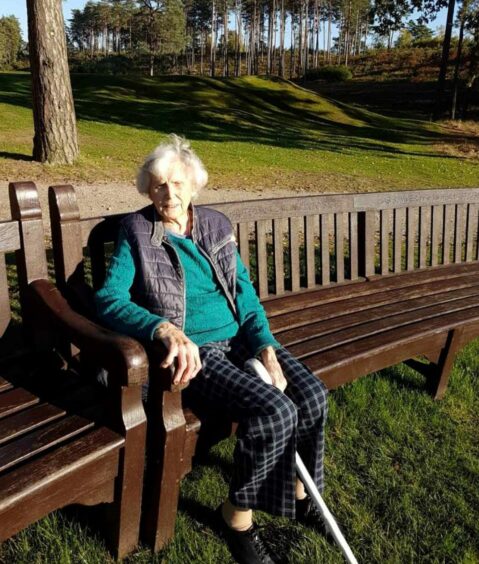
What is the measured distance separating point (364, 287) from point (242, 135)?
49.1ft

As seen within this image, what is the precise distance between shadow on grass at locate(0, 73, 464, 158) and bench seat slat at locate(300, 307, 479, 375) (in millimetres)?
14072

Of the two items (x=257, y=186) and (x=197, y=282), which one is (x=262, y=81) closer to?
(x=257, y=186)

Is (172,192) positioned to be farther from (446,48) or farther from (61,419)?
(446,48)

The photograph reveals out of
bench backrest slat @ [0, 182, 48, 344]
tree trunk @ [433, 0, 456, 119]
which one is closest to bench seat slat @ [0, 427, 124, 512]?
bench backrest slat @ [0, 182, 48, 344]

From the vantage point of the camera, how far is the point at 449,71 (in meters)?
44.7

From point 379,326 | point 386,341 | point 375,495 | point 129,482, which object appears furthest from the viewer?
point 379,326

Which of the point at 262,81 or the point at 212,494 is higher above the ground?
the point at 262,81

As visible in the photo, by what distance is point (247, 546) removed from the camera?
2.33 metres

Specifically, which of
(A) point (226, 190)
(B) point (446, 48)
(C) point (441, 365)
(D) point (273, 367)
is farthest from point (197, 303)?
(B) point (446, 48)

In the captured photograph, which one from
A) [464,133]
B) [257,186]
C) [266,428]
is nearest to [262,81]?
[464,133]

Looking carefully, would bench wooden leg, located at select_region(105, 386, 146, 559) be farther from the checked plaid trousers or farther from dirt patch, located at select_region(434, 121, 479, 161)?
dirt patch, located at select_region(434, 121, 479, 161)

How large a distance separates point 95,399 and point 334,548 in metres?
1.14

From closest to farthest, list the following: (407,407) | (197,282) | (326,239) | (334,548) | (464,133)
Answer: (334,548) → (197,282) → (407,407) → (326,239) → (464,133)

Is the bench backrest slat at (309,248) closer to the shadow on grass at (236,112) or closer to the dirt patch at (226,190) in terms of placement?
the dirt patch at (226,190)
